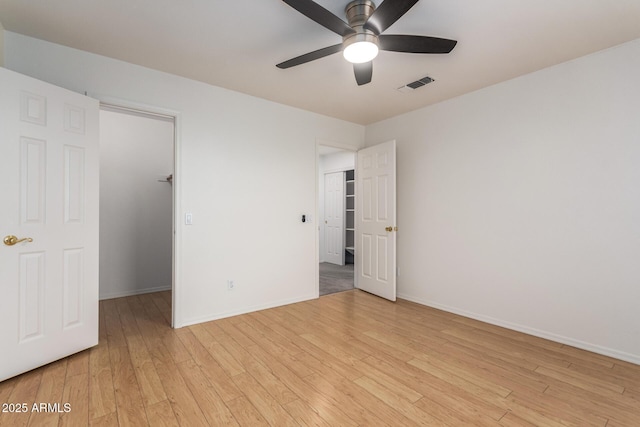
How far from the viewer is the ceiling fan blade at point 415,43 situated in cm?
182

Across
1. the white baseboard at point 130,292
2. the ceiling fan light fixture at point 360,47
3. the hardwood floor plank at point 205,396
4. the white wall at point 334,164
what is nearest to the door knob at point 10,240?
the hardwood floor plank at point 205,396

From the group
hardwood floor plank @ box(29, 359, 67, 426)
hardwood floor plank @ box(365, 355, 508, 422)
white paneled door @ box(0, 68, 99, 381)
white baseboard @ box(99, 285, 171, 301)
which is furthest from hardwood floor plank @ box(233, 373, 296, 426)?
white baseboard @ box(99, 285, 171, 301)

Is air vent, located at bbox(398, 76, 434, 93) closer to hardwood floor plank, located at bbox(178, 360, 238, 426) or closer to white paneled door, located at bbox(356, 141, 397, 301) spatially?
white paneled door, located at bbox(356, 141, 397, 301)

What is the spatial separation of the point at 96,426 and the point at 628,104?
4234 mm

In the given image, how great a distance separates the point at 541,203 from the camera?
2.73 m

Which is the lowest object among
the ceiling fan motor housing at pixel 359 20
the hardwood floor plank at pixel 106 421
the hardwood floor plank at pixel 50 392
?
the hardwood floor plank at pixel 106 421

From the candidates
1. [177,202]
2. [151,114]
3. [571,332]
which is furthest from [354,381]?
[151,114]

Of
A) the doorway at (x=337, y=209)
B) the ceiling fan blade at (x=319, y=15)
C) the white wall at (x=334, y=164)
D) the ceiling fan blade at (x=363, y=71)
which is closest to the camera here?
the ceiling fan blade at (x=319, y=15)

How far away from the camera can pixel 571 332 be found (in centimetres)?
257

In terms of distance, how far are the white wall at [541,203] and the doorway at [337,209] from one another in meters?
2.72

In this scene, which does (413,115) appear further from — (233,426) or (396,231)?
(233,426)

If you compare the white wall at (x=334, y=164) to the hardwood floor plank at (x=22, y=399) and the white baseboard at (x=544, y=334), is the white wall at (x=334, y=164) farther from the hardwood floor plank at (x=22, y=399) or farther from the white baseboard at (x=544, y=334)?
the hardwood floor plank at (x=22, y=399)

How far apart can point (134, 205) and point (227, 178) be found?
1.84 m

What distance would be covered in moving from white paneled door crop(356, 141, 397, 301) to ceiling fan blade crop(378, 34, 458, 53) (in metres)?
1.86
